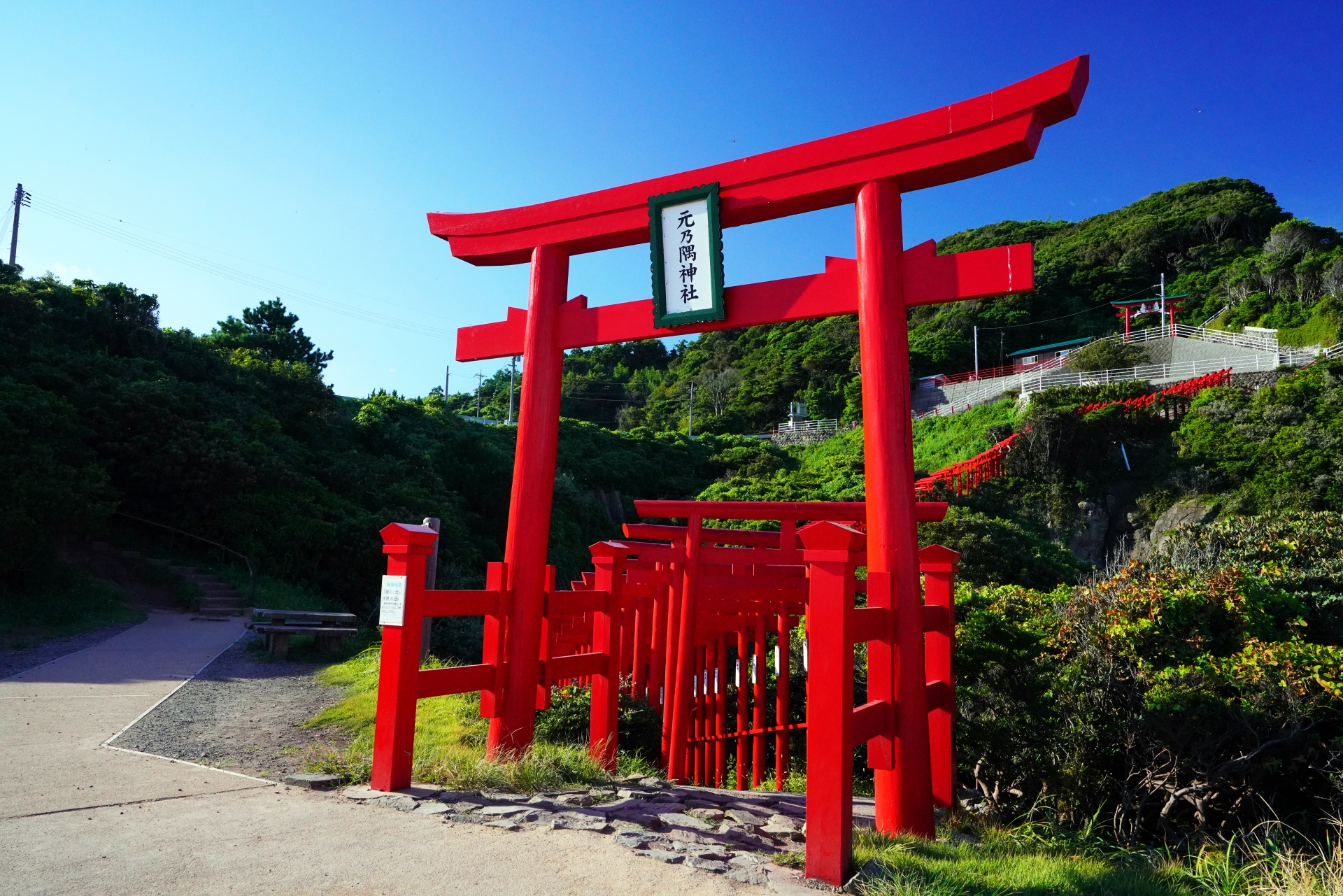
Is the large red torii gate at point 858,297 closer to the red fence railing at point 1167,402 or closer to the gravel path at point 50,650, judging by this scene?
the gravel path at point 50,650

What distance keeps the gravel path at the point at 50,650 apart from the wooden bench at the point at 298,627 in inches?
75.7

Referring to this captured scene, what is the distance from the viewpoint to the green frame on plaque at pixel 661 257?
497 centimetres

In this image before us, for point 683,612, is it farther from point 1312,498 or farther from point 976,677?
point 1312,498

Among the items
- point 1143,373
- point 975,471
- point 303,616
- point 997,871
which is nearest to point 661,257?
point 997,871

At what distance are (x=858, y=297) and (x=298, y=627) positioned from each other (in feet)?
30.5

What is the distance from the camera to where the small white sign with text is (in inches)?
197

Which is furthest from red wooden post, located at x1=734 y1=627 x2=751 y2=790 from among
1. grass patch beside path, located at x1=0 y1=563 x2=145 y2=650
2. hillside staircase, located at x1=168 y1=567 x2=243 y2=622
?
hillside staircase, located at x1=168 y1=567 x2=243 y2=622

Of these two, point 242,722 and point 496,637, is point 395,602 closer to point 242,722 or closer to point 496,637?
point 496,637

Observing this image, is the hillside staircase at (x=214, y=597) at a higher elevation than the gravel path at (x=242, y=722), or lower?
higher

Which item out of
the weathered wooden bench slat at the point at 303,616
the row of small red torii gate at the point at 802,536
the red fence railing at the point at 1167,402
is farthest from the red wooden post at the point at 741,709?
the red fence railing at the point at 1167,402

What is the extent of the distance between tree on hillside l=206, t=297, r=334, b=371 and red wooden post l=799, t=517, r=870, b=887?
29.7m

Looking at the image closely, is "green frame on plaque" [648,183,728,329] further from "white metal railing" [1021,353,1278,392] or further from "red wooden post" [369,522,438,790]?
"white metal railing" [1021,353,1278,392]

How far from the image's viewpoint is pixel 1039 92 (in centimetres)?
405

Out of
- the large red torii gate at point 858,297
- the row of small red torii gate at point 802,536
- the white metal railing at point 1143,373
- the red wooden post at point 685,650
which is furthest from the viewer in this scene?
the white metal railing at point 1143,373
